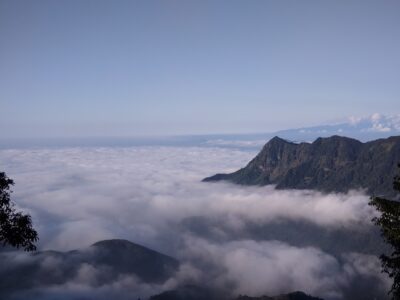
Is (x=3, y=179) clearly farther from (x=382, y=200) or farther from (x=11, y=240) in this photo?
(x=382, y=200)

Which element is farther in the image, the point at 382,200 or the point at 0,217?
the point at 382,200

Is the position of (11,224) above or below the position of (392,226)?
above

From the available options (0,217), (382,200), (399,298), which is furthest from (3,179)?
(399,298)

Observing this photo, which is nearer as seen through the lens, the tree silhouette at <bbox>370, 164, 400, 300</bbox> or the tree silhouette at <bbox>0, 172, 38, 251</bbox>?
the tree silhouette at <bbox>0, 172, 38, 251</bbox>

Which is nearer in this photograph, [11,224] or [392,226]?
[11,224]

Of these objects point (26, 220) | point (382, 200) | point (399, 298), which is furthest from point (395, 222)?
point (26, 220)

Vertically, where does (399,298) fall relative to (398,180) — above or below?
below

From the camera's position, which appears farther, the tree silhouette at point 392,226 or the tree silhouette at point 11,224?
the tree silhouette at point 392,226

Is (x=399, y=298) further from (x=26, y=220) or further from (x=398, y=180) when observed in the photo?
(x=26, y=220)

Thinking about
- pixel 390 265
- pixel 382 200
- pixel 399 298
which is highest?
pixel 382 200
